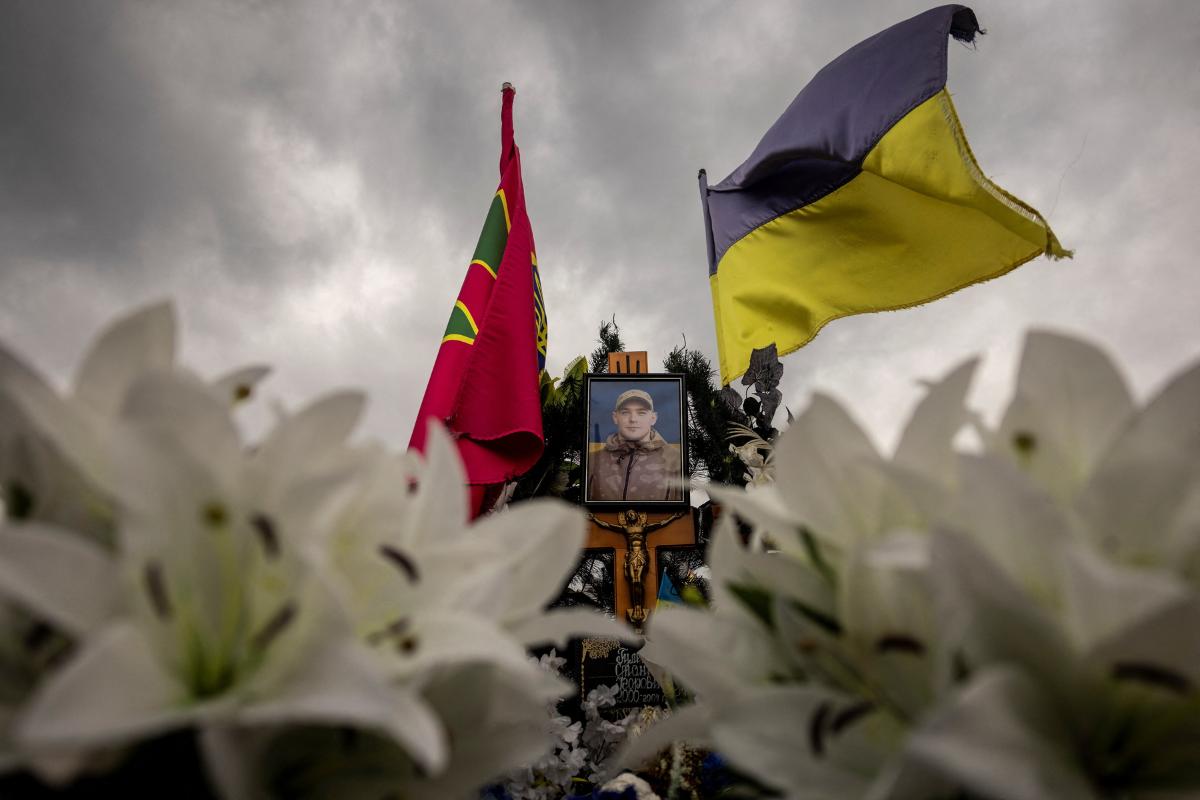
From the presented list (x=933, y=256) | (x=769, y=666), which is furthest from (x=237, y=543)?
(x=933, y=256)

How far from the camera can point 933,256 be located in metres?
3.49

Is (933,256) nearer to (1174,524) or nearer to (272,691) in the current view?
(1174,524)

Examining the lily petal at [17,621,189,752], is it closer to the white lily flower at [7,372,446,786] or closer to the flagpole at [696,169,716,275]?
the white lily flower at [7,372,446,786]

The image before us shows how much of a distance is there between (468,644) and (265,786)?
11 cm

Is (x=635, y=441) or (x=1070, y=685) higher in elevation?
(x=635, y=441)

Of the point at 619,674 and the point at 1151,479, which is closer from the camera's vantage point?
the point at 1151,479

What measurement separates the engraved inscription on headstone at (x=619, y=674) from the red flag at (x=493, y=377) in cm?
140

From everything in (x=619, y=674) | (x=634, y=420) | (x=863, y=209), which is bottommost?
(x=619, y=674)

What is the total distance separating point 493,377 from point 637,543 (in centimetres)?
Answer: 239

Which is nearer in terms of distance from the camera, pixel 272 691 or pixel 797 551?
pixel 272 691

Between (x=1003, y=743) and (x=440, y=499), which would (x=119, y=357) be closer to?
(x=440, y=499)

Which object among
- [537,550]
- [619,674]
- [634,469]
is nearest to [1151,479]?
[537,550]

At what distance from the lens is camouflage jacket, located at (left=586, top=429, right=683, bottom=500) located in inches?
231

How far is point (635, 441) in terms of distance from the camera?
6.14 meters
